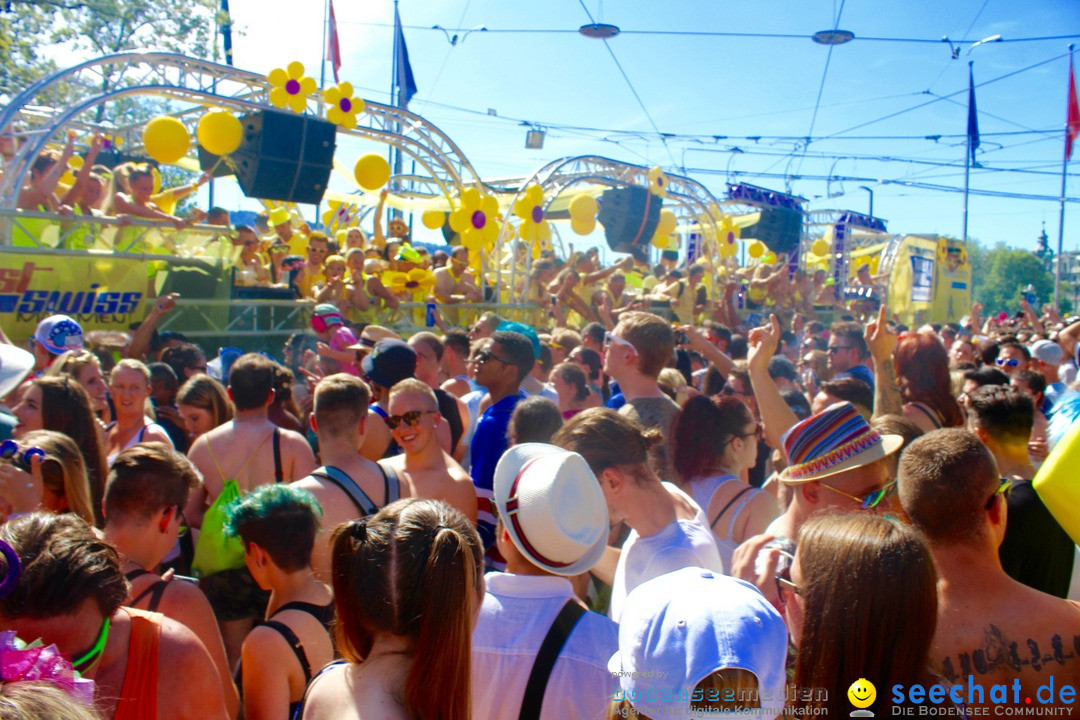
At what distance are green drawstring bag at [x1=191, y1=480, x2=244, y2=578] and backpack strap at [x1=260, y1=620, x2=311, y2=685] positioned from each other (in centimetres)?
64

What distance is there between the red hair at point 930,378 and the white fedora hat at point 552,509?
268 cm

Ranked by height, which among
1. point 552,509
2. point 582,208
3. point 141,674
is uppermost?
point 582,208

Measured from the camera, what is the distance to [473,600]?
5.35 feet

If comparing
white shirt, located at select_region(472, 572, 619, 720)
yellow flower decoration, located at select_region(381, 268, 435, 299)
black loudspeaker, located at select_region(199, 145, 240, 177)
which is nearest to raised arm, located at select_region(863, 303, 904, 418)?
white shirt, located at select_region(472, 572, 619, 720)

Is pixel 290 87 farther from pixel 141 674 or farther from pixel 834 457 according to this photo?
pixel 141 674

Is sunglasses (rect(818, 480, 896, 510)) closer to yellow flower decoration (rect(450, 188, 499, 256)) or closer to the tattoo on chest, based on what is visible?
the tattoo on chest

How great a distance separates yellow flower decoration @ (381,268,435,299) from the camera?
11656 mm

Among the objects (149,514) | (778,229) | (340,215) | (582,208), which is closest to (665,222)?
(582,208)

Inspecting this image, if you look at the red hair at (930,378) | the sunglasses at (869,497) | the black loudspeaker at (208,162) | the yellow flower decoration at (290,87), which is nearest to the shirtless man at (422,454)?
the sunglasses at (869,497)

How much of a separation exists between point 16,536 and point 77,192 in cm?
825

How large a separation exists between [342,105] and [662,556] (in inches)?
383

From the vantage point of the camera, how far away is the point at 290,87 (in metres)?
9.98

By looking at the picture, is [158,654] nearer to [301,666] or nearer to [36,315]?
[301,666]

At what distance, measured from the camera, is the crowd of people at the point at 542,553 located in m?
1.51
